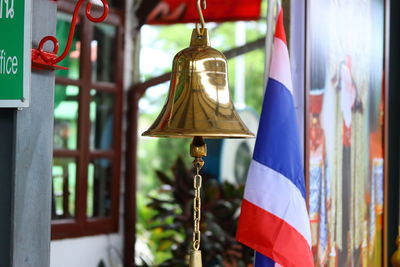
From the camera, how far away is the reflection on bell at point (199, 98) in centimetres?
180

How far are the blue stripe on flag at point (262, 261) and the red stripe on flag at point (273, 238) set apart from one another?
0.31ft

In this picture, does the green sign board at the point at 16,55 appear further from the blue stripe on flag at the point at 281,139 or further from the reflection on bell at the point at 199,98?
the blue stripe on flag at the point at 281,139

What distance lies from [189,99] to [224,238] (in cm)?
289

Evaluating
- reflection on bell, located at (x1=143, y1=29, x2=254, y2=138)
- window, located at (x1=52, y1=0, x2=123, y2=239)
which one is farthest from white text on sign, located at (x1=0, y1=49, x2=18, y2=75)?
window, located at (x1=52, y1=0, x2=123, y2=239)

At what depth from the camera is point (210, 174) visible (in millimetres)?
5957

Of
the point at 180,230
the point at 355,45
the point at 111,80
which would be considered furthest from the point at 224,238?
the point at 355,45

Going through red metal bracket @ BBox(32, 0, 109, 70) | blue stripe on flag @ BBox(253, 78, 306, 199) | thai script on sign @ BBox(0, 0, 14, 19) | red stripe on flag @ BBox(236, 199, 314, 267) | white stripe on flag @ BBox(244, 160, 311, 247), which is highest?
thai script on sign @ BBox(0, 0, 14, 19)

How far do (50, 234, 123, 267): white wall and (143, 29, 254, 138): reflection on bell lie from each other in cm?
225

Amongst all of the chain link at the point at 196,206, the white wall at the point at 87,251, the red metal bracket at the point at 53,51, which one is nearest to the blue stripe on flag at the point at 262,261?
the chain link at the point at 196,206

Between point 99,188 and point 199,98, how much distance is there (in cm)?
264

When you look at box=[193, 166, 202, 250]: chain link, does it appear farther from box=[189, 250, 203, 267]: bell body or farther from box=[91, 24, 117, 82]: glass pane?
box=[91, 24, 117, 82]: glass pane

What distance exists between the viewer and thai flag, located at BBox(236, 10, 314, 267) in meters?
2.27

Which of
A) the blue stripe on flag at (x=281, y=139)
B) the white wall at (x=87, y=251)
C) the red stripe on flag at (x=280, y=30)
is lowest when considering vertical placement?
the white wall at (x=87, y=251)

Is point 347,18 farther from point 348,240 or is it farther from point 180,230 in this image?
point 180,230
